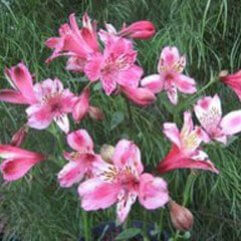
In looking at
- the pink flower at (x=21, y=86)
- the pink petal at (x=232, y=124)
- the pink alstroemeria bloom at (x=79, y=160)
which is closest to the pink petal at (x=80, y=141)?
the pink alstroemeria bloom at (x=79, y=160)

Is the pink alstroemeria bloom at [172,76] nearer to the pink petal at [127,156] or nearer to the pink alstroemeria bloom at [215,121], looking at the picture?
the pink alstroemeria bloom at [215,121]

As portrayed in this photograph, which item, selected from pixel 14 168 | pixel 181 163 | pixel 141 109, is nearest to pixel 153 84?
pixel 181 163

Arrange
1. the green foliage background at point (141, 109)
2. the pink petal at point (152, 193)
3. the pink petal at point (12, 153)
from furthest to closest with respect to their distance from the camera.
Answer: the green foliage background at point (141, 109)
the pink petal at point (12, 153)
the pink petal at point (152, 193)

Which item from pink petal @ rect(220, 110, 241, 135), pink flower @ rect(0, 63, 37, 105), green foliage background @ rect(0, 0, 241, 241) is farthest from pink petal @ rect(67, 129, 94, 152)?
green foliage background @ rect(0, 0, 241, 241)

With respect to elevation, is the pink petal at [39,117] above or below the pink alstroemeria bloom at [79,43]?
below

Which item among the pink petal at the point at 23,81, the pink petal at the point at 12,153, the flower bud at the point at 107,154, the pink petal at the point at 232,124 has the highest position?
the pink petal at the point at 23,81

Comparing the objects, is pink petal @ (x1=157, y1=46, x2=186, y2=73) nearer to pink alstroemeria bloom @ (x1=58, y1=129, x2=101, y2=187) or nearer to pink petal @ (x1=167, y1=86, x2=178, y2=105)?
pink petal @ (x1=167, y1=86, x2=178, y2=105)

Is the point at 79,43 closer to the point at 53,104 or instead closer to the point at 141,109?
the point at 53,104

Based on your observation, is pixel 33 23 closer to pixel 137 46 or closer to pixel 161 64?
pixel 137 46
